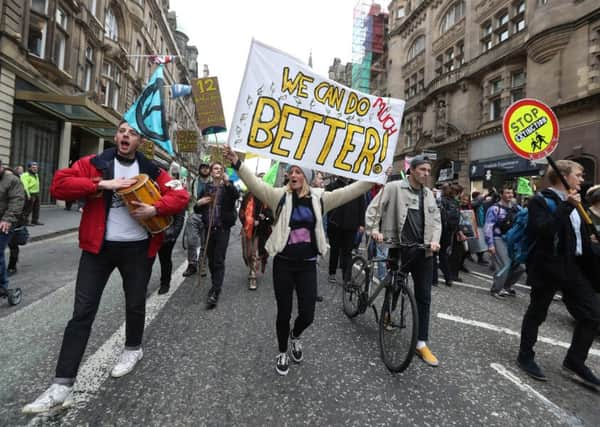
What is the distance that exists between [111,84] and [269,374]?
83.5 feet

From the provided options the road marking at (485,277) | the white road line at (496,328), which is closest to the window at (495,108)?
the road marking at (485,277)

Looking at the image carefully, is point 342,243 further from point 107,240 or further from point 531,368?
point 107,240

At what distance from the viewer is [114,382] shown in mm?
2408

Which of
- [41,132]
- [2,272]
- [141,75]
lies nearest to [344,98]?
[2,272]

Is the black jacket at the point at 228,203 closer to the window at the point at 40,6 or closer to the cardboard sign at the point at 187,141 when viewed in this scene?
the cardboard sign at the point at 187,141

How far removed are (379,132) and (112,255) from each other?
2610 mm

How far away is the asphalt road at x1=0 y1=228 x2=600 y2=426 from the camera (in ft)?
7.07

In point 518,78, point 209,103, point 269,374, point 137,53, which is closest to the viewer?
point 269,374

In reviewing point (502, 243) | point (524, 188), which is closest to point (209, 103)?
point (502, 243)

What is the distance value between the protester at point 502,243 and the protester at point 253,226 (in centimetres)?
406

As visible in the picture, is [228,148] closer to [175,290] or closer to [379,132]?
[379,132]

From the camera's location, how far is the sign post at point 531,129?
3.31m

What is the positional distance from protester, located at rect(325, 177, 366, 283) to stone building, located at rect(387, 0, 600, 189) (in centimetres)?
Result: 1256

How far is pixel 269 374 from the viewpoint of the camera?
104 inches
